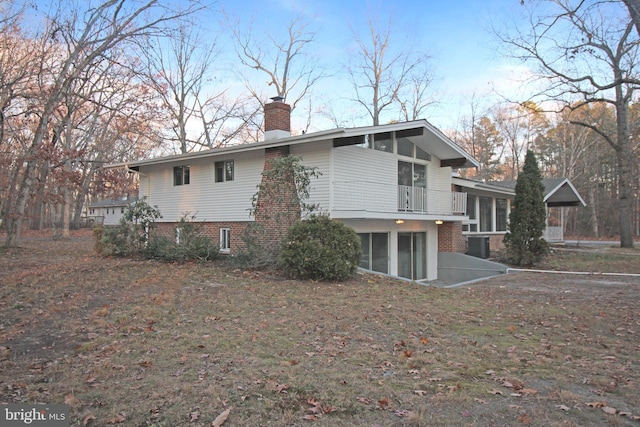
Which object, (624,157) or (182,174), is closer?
(182,174)

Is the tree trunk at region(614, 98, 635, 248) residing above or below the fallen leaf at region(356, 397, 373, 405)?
above

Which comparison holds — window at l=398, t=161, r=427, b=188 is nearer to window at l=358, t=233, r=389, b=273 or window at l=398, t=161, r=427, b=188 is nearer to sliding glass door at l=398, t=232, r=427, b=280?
sliding glass door at l=398, t=232, r=427, b=280

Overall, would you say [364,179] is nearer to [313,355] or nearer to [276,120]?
[276,120]

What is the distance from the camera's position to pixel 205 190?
16391mm

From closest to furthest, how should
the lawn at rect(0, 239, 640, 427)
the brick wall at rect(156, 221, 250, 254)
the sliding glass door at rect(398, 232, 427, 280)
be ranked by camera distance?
the lawn at rect(0, 239, 640, 427)
the brick wall at rect(156, 221, 250, 254)
the sliding glass door at rect(398, 232, 427, 280)

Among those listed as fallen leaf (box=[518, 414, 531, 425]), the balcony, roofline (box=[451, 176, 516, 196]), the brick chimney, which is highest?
the brick chimney

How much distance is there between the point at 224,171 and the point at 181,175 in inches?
99.3

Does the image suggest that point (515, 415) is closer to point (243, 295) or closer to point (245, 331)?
point (245, 331)

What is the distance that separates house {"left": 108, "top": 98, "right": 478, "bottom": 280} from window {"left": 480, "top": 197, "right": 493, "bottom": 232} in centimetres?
329

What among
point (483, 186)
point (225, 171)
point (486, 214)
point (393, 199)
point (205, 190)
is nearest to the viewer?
point (393, 199)

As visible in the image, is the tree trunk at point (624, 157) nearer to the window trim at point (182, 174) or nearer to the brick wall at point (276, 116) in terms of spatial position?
the brick wall at point (276, 116)

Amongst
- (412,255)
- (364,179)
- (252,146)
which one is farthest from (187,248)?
(412,255)

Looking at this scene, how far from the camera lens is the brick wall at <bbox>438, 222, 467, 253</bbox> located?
710 inches

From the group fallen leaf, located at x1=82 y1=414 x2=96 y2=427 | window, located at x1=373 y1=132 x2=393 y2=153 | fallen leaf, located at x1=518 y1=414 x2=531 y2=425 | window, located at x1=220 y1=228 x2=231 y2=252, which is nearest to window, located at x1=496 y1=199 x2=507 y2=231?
window, located at x1=373 y1=132 x2=393 y2=153
